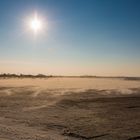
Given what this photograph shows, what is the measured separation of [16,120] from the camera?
1302 cm

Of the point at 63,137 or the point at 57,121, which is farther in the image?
the point at 57,121

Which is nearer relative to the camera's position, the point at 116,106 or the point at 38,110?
the point at 38,110

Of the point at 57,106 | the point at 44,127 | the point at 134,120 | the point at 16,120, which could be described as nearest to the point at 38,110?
the point at 57,106

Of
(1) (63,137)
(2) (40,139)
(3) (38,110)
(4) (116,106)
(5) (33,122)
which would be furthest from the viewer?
(4) (116,106)

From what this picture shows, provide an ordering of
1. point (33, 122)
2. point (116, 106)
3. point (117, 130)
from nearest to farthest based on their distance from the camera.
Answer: point (117, 130) < point (33, 122) < point (116, 106)

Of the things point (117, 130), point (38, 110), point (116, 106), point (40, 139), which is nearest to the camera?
point (40, 139)

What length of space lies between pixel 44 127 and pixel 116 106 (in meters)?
7.37

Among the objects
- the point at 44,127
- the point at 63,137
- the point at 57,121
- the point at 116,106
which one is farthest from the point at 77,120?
the point at 116,106

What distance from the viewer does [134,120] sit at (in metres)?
13.4

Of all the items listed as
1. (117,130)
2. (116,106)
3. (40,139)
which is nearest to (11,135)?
(40,139)

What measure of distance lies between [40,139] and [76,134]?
1.83 m

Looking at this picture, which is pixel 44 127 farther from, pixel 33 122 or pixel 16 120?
pixel 16 120

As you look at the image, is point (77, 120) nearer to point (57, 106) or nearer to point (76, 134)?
point (76, 134)

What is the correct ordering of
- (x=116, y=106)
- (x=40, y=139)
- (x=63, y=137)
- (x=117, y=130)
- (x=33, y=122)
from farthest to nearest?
1. (x=116, y=106)
2. (x=33, y=122)
3. (x=117, y=130)
4. (x=63, y=137)
5. (x=40, y=139)
